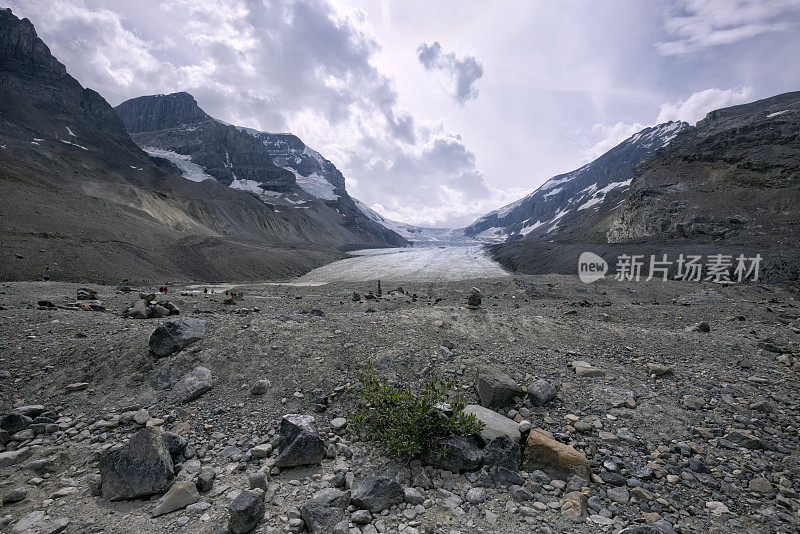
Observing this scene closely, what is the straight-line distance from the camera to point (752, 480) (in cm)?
422

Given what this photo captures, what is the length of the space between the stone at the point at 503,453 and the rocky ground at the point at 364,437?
3 cm

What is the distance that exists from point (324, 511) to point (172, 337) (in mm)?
5958

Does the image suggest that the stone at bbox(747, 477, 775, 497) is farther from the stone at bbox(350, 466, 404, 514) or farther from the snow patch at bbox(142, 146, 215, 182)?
the snow patch at bbox(142, 146, 215, 182)

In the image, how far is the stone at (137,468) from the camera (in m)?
4.25

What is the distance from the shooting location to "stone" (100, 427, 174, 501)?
425 cm

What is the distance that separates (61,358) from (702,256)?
50.1 meters

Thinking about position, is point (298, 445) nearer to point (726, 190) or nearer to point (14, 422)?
point (14, 422)

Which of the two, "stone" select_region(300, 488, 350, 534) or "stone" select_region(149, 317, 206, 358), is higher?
"stone" select_region(149, 317, 206, 358)

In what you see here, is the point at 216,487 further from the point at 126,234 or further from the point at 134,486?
the point at 126,234

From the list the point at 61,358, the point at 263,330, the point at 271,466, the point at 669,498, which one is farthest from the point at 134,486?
the point at 669,498

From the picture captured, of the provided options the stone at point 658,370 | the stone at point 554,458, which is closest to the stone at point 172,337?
the stone at point 554,458

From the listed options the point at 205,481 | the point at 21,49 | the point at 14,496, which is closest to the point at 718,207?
the point at 205,481

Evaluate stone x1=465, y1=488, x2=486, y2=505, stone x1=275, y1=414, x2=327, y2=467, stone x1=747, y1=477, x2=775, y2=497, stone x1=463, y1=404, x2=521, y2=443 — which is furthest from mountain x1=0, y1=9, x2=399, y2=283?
stone x1=747, y1=477, x2=775, y2=497

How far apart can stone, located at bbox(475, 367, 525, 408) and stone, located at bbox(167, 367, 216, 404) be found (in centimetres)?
556
